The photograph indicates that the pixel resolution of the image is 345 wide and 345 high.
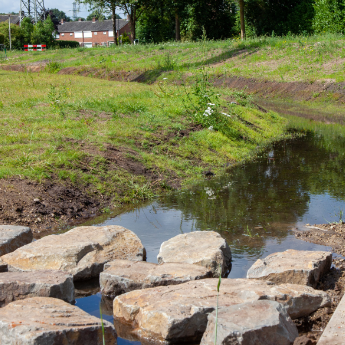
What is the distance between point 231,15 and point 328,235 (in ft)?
137

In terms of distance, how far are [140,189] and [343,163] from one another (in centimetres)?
533

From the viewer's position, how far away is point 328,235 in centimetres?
587

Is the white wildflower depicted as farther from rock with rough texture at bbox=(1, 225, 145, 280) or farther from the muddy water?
rock with rough texture at bbox=(1, 225, 145, 280)

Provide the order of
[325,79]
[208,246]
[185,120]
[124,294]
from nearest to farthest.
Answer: [124,294] < [208,246] < [185,120] < [325,79]

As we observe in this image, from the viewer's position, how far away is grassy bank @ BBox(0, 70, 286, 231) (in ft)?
24.6

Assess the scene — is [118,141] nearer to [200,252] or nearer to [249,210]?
[249,210]

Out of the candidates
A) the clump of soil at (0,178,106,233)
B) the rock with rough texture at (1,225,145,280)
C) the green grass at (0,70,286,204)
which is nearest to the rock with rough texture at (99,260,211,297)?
the rock with rough texture at (1,225,145,280)

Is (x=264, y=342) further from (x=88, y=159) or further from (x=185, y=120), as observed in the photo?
(x=185, y=120)

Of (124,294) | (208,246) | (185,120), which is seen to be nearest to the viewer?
(124,294)

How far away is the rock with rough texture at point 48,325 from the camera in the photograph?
2.97 m

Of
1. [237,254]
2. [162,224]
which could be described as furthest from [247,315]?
[162,224]

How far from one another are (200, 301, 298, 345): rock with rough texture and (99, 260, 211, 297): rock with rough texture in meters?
0.89

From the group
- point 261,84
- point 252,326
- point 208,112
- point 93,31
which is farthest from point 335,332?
point 93,31

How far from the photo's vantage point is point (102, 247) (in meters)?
5.06
